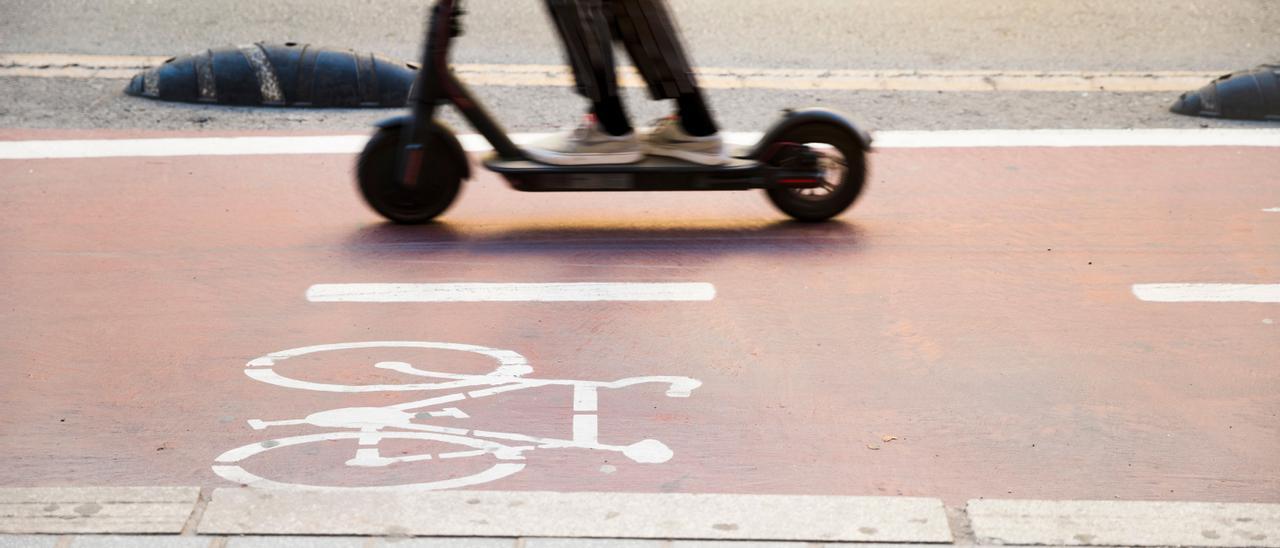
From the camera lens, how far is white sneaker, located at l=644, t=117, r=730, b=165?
21.9ft

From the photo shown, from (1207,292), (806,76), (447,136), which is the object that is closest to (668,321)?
(447,136)

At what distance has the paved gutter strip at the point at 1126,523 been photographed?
152 inches

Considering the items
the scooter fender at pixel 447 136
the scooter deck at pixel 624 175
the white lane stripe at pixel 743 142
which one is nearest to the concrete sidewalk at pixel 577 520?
the scooter deck at pixel 624 175

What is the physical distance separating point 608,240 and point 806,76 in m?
3.44

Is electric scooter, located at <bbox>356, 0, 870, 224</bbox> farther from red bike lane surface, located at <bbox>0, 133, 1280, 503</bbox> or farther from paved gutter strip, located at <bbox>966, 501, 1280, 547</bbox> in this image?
paved gutter strip, located at <bbox>966, 501, 1280, 547</bbox>

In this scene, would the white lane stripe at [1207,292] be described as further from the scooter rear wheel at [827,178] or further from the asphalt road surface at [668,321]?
the scooter rear wheel at [827,178]

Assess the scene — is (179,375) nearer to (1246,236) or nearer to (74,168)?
(74,168)

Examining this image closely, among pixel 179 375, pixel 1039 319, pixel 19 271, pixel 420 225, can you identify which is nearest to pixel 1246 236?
pixel 1039 319

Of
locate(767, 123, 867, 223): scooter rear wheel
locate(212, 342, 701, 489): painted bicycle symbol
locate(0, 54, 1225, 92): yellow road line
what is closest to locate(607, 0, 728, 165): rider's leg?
locate(767, 123, 867, 223): scooter rear wheel

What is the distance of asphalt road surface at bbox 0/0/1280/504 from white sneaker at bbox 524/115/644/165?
1.12ft

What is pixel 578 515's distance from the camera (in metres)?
3.96

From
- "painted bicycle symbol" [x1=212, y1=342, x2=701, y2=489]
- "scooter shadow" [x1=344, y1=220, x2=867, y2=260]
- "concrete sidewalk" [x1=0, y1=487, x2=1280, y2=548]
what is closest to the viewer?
"concrete sidewalk" [x1=0, y1=487, x2=1280, y2=548]

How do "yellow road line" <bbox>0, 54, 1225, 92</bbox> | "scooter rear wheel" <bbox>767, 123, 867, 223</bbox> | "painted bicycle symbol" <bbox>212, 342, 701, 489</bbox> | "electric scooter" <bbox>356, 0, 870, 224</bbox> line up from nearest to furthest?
"painted bicycle symbol" <bbox>212, 342, 701, 489</bbox> → "electric scooter" <bbox>356, 0, 870, 224</bbox> → "scooter rear wheel" <bbox>767, 123, 867, 223</bbox> → "yellow road line" <bbox>0, 54, 1225, 92</bbox>

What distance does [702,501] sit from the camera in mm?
4043
